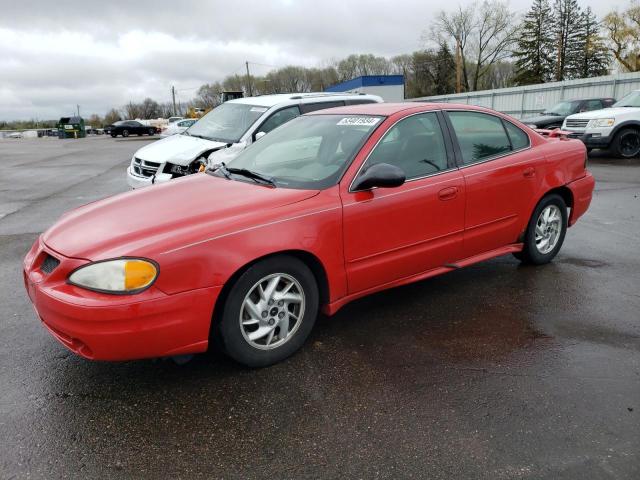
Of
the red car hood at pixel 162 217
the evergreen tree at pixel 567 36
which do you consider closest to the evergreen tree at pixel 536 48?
the evergreen tree at pixel 567 36

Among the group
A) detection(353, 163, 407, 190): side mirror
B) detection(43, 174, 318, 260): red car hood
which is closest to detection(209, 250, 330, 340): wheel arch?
detection(43, 174, 318, 260): red car hood

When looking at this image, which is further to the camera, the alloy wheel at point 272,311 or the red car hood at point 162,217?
the alloy wheel at point 272,311

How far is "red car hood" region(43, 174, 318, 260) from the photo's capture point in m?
2.92

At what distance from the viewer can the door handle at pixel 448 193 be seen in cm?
395

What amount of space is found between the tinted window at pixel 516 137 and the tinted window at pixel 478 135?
63mm

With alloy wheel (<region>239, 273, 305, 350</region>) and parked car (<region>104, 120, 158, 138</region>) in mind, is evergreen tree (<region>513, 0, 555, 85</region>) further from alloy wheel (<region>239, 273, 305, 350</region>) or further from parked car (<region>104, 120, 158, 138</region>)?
alloy wheel (<region>239, 273, 305, 350</region>)

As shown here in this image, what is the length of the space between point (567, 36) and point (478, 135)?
66.8 meters

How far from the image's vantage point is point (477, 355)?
3396 millimetres

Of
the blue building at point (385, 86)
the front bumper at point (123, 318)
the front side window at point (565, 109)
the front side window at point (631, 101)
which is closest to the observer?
the front bumper at point (123, 318)

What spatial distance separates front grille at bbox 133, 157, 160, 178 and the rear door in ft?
17.2

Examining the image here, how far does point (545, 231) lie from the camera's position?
5.00 m

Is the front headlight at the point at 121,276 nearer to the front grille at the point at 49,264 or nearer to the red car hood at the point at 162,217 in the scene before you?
the red car hood at the point at 162,217

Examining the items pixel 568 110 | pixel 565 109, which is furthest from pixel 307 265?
pixel 565 109

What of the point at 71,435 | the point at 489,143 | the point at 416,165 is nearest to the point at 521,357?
the point at 416,165
